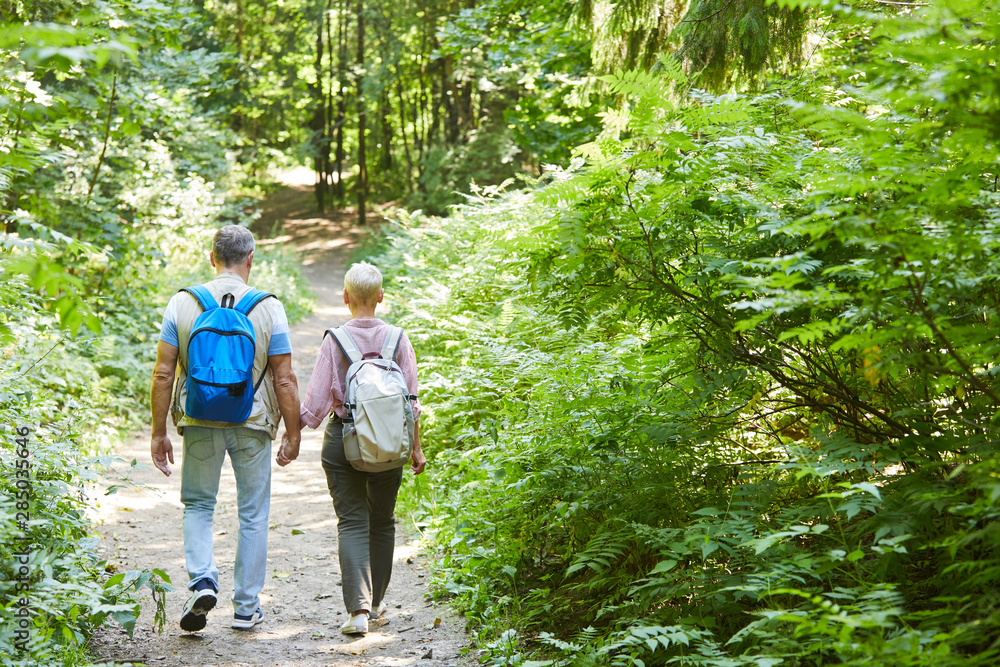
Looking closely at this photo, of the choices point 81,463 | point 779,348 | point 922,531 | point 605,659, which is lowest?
point 605,659

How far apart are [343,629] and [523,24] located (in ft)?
38.9

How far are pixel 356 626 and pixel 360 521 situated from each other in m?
0.62

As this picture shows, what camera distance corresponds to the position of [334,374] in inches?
175

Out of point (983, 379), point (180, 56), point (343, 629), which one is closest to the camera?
point (983, 379)

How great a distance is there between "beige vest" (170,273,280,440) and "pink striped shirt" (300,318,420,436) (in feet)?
0.78

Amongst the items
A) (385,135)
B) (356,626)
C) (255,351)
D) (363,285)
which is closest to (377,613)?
(356,626)

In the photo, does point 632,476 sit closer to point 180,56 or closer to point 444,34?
point 444,34

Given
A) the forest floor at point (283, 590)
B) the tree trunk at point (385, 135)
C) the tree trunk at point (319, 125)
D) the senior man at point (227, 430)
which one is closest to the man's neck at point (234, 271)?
the senior man at point (227, 430)

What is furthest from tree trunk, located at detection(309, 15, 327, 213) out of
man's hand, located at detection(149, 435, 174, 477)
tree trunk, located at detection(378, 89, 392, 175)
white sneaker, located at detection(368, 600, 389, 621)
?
white sneaker, located at detection(368, 600, 389, 621)

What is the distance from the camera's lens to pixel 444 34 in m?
13.2

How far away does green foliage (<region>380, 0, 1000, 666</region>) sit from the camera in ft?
8.07

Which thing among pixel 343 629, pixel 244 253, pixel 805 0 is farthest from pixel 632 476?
pixel 244 253

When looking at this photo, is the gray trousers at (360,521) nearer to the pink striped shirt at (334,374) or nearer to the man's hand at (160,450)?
the pink striped shirt at (334,374)

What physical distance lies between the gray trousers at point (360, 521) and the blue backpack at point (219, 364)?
23.1 inches
